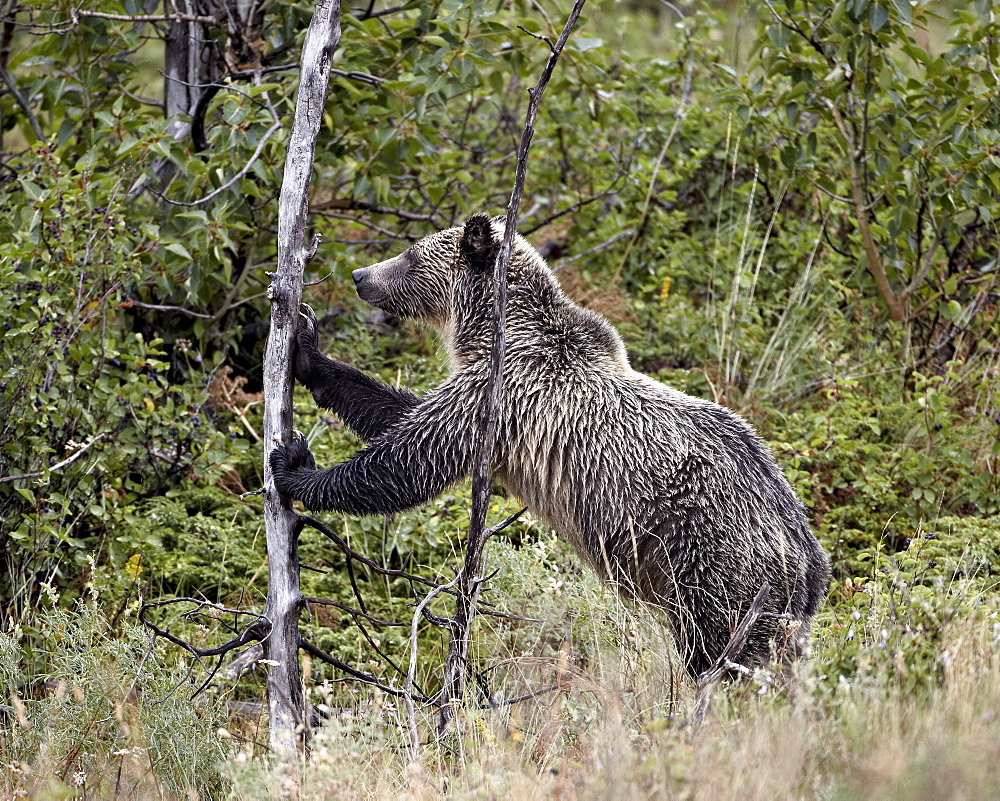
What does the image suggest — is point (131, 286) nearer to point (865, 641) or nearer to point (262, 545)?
point (262, 545)

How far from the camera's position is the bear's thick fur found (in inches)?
160

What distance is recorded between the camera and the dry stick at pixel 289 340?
4039mm

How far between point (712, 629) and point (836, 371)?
3176mm

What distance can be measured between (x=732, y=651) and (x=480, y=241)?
80.2 inches

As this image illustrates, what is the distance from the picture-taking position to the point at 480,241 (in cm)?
462

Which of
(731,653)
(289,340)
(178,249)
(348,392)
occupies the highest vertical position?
(289,340)

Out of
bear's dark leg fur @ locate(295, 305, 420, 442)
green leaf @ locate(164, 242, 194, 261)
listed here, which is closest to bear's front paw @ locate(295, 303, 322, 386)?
bear's dark leg fur @ locate(295, 305, 420, 442)

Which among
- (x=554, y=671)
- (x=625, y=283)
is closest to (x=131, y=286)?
(x=554, y=671)

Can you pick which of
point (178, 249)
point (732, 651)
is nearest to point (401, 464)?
point (732, 651)

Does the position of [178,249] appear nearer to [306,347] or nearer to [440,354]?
[306,347]

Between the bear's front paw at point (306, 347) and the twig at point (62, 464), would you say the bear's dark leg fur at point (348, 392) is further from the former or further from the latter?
the twig at point (62, 464)

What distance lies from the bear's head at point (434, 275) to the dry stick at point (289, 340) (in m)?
0.83

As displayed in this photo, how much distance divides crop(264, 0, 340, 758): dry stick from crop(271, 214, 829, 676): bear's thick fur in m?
0.15

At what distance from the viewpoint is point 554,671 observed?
4.49 m
